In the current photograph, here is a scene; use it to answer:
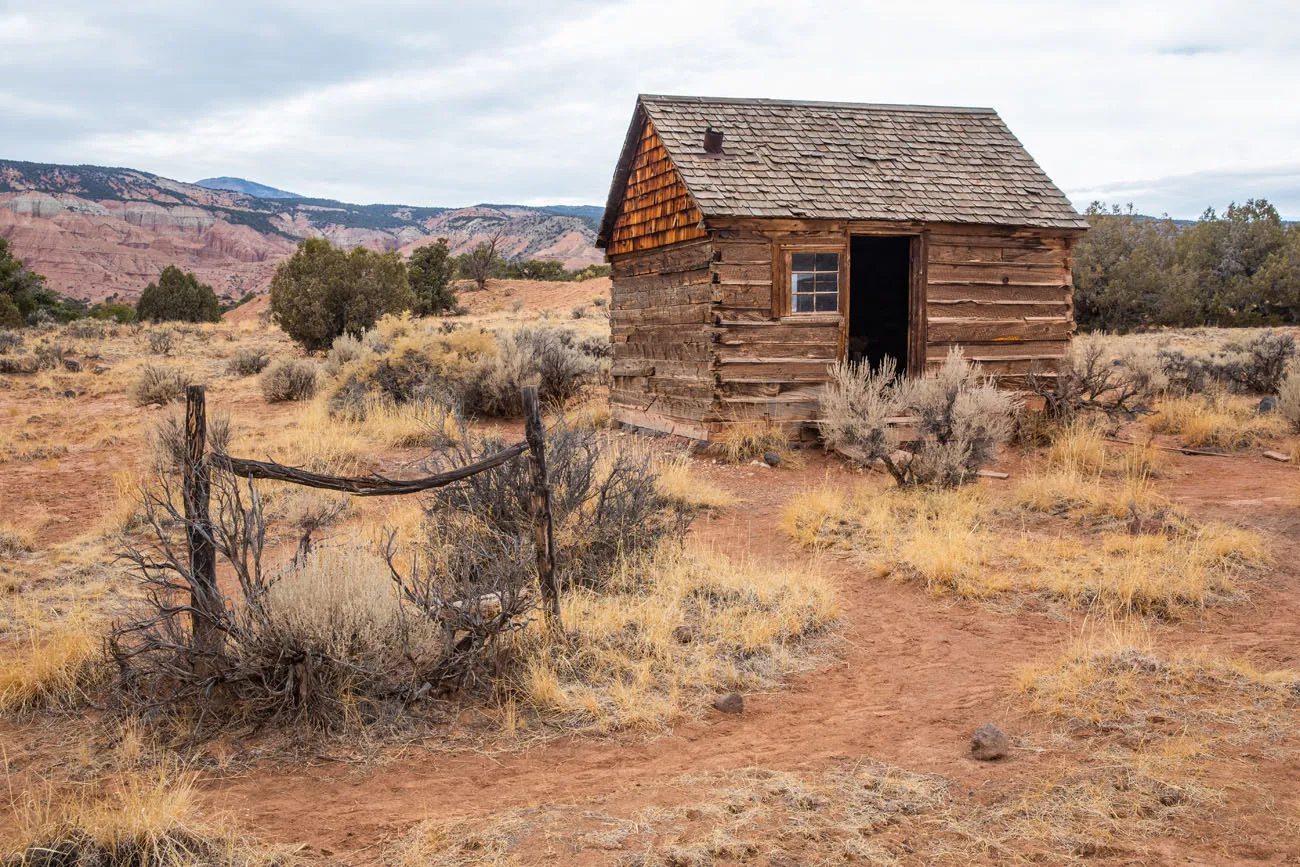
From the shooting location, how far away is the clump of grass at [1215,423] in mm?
11070

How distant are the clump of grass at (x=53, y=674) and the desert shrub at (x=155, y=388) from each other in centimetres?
1128

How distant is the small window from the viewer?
11.4m

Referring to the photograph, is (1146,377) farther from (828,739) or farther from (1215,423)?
(828,739)

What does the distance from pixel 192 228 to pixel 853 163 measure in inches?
3728

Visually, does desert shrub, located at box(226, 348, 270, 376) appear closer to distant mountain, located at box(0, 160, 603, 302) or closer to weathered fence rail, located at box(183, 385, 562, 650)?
weathered fence rail, located at box(183, 385, 562, 650)

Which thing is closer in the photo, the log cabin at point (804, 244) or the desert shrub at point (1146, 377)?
the log cabin at point (804, 244)

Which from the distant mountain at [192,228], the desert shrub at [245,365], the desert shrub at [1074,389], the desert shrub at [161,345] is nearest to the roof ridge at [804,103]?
the desert shrub at [1074,389]

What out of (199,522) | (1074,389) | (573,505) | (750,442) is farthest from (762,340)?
(199,522)

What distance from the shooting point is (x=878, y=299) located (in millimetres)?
15367

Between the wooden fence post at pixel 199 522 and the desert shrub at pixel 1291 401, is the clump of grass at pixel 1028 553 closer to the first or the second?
the wooden fence post at pixel 199 522

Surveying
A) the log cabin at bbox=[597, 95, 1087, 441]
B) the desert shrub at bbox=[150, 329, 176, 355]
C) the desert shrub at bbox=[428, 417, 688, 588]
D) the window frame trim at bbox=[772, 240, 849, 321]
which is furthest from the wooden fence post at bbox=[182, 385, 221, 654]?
the desert shrub at bbox=[150, 329, 176, 355]

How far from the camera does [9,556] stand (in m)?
6.94

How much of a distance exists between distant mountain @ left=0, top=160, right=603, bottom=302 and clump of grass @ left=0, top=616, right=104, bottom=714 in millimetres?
68582

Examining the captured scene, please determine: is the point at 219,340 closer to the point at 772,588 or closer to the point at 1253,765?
the point at 772,588
